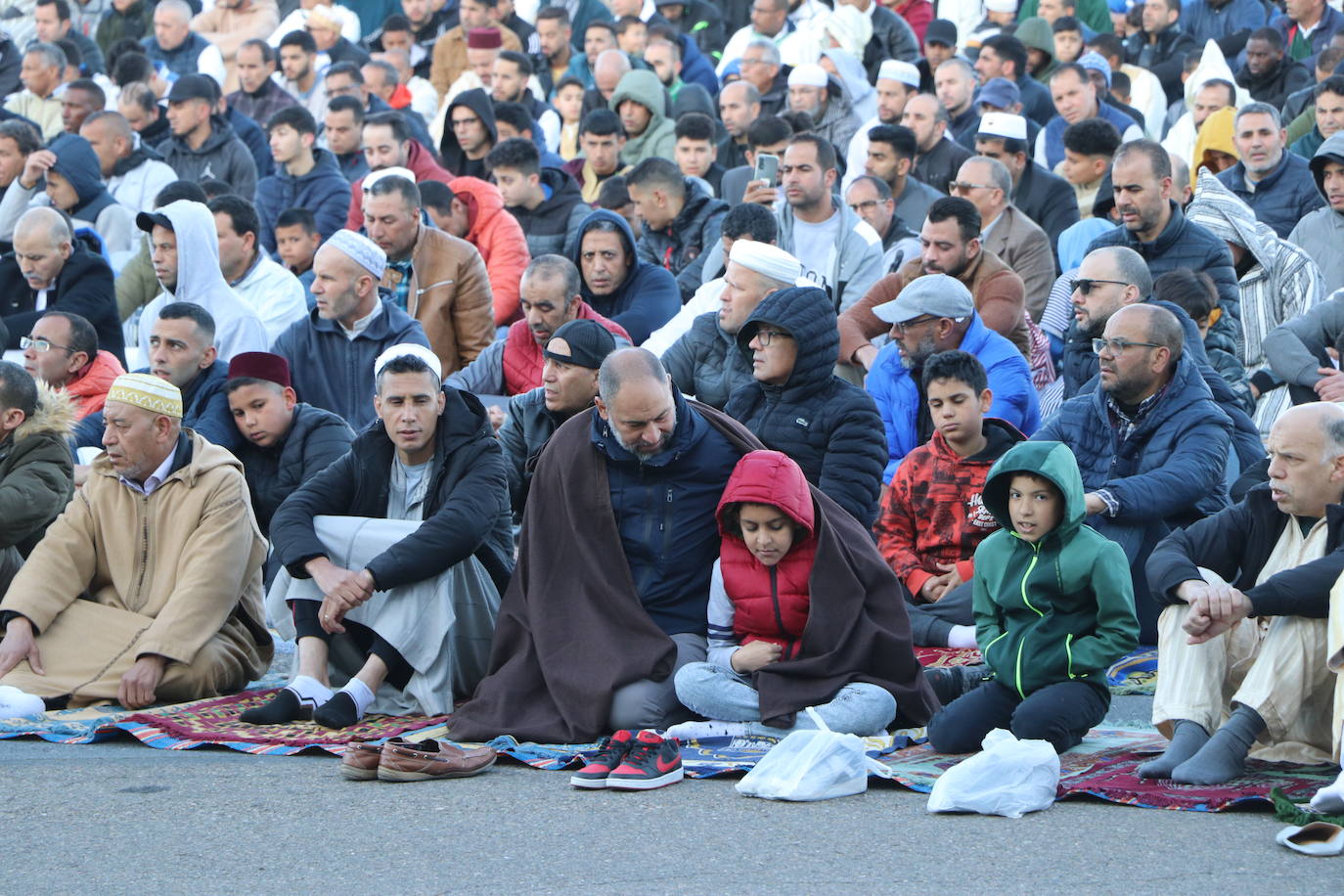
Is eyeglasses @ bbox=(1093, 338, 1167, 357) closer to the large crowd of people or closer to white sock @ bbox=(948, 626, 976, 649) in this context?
the large crowd of people

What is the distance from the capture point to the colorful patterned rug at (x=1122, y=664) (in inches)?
284

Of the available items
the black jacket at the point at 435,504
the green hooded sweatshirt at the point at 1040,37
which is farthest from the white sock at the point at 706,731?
the green hooded sweatshirt at the point at 1040,37

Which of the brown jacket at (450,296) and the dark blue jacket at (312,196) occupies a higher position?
the dark blue jacket at (312,196)

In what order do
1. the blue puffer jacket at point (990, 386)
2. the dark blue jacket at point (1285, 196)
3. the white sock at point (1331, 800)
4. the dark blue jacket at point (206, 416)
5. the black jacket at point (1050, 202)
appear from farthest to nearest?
the black jacket at point (1050, 202) < the dark blue jacket at point (1285, 196) < the blue puffer jacket at point (990, 386) < the dark blue jacket at point (206, 416) < the white sock at point (1331, 800)

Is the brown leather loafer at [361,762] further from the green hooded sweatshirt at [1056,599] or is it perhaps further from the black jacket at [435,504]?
the green hooded sweatshirt at [1056,599]

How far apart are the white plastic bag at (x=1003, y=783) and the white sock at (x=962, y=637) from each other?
1.91 meters

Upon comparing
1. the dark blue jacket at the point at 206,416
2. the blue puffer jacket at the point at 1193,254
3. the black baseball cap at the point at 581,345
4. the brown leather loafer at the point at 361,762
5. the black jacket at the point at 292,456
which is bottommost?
the brown leather loafer at the point at 361,762

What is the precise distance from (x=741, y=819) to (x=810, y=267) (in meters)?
5.46

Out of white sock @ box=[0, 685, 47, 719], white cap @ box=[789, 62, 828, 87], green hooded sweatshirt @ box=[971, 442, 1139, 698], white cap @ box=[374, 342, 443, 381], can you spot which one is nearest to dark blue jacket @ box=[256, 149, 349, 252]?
white cap @ box=[789, 62, 828, 87]

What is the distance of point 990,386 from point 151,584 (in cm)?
376

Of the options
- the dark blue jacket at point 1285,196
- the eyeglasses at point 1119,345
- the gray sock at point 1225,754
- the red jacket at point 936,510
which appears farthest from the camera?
the dark blue jacket at point 1285,196

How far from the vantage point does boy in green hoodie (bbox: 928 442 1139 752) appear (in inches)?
239

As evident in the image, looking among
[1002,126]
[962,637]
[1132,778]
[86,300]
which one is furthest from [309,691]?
[1002,126]

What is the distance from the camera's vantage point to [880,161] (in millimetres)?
11664
